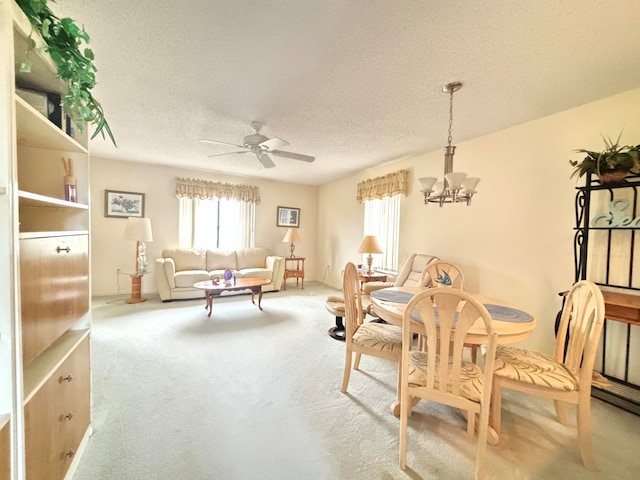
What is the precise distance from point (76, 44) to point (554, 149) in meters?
3.49

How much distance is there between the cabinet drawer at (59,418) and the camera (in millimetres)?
955

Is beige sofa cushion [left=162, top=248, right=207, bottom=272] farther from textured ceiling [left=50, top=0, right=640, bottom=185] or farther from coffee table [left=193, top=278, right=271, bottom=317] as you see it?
textured ceiling [left=50, top=0, right=640, bottom=185]

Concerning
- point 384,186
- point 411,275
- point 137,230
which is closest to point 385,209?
point 384,186

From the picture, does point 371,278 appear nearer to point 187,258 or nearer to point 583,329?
point 583,329

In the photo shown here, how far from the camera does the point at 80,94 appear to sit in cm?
110

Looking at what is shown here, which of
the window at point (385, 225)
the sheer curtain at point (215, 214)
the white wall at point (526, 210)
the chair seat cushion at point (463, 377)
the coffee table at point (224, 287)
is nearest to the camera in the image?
the chair seat cushion at point (463, 377)

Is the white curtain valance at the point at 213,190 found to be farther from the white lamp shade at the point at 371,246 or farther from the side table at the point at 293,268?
the white lamp shade at the point at 371,246

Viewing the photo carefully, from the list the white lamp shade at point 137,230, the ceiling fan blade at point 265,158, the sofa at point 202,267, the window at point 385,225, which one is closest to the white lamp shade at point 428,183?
the ceiling fan blade at point 265,158

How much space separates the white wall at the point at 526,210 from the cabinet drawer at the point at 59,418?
3.40 meters

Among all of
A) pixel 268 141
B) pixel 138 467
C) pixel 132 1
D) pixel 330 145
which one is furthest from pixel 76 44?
pixel 330 145

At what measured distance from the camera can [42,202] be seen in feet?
3.70

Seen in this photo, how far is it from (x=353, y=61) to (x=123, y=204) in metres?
→ 4.72

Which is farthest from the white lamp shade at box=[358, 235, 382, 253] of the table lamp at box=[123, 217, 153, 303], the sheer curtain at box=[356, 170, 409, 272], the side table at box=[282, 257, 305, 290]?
the table lamp at box=[123, 217, 153, 303]

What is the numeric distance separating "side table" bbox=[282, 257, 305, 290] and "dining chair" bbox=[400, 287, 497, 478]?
422cm
